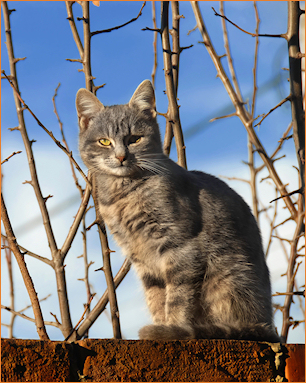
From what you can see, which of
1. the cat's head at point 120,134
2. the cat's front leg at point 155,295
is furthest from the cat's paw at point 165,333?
the cat's head at point 120,134

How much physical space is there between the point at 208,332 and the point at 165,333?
23cm

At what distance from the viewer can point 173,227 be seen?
2.34m

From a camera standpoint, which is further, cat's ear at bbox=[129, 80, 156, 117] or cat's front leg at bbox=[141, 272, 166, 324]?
cat's ear at bbox=[129, 80, 156, 117]

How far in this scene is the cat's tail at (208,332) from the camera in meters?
1.92

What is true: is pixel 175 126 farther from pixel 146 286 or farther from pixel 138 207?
pixel 146 286

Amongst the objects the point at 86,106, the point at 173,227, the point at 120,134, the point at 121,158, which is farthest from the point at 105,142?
the point at 173,227

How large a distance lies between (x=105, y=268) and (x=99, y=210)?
1.38 ft

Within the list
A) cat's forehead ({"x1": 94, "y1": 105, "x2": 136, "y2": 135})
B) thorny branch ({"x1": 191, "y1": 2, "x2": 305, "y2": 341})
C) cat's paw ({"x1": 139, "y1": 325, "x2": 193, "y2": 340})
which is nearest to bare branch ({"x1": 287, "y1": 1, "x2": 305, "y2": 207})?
thorny branch ({"x1": 191, "y1": 2, "x2": 305, "y2": 341})

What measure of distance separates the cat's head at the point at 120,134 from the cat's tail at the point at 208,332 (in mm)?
949

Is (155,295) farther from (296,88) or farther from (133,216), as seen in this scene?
(296,88)

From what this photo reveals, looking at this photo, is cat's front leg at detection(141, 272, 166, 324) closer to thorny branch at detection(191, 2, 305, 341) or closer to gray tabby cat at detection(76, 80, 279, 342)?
gray tabby cat at detection(76, 80, 279, 342)

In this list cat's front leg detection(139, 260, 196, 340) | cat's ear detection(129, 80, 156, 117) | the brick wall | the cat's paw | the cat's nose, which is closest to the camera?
the brick wall

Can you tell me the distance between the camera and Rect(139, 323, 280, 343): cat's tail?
1922mm

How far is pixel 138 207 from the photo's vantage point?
8.04 ft
